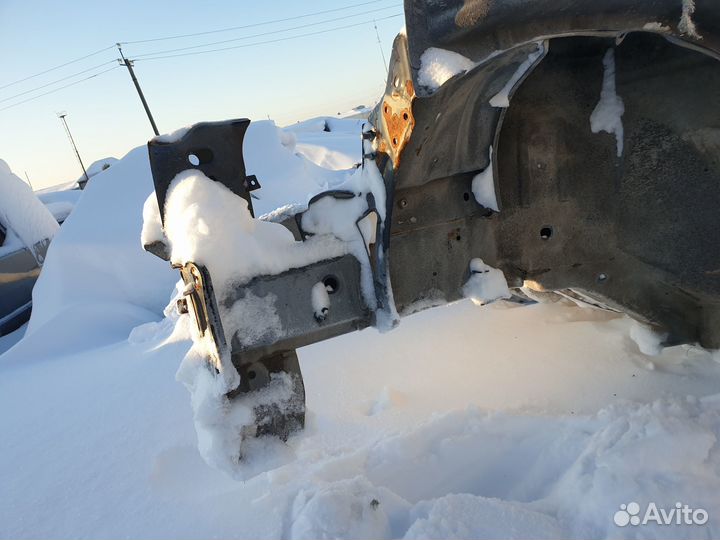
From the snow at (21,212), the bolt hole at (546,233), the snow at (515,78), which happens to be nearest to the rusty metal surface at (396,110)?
the snow at (515,78)

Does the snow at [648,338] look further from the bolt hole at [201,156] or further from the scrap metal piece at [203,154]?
the bolt hole at [201,156]

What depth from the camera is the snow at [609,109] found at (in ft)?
4.97

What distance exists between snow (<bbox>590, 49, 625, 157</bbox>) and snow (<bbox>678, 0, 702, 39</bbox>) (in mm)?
440

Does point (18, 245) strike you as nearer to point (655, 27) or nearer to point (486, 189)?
point (486, 189)

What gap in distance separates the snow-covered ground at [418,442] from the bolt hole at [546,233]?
65 centimetres

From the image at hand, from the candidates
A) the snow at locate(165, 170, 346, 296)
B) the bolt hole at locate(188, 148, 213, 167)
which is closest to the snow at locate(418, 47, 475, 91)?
the snow at locate(165, 170, 346, 296)

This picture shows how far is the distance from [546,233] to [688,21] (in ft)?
2.37

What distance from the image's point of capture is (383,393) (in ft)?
6.80

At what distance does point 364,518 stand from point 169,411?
1.23m

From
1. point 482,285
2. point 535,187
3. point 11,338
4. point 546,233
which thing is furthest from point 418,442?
point 11,338

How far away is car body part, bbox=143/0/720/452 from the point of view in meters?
1.31

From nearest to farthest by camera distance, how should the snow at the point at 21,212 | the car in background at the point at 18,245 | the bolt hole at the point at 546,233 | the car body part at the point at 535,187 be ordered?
the car body part at the point at 535,187 < the bolt hole at the point at 546,233 < the car in background at the point at 18,245 < the snow at the point at 21,212

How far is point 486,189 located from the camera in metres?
1.47

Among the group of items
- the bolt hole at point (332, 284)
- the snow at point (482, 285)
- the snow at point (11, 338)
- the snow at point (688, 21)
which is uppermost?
the snow at point (688, 21)
